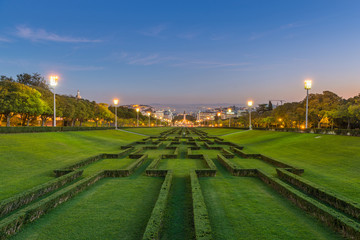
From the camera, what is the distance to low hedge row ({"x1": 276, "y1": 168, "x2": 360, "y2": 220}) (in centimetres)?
605

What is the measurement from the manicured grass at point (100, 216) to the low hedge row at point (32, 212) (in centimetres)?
17

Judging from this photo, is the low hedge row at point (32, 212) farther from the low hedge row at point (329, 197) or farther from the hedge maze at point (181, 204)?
the low hedge row at point (329, 197)

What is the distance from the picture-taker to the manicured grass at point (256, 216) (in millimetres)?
5074

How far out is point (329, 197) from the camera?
6.96 m

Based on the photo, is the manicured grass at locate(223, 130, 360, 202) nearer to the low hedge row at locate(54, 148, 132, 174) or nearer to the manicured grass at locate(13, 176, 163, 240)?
the manicured grass at locate(13, 176, 163, 240)

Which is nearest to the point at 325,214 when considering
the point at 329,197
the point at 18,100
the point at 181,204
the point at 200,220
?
the point at 329,197

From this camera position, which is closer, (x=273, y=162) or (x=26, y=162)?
(x=26, y=162)

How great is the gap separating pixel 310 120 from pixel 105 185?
6023 centimetres

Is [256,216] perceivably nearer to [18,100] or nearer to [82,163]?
[82,163]

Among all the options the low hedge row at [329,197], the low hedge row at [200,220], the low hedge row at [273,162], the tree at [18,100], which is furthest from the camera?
the tree at [18,100]

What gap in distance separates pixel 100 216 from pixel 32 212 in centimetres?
179

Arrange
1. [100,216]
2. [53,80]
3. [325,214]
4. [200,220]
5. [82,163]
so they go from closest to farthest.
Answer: [200,220]
[325,214]
[100,216]
[82,163]
[53,80]

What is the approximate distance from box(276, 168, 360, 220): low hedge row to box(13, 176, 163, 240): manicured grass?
5982 millimetres

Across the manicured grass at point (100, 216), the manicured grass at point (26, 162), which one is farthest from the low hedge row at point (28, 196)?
the manicured grass at point (100, 216)
